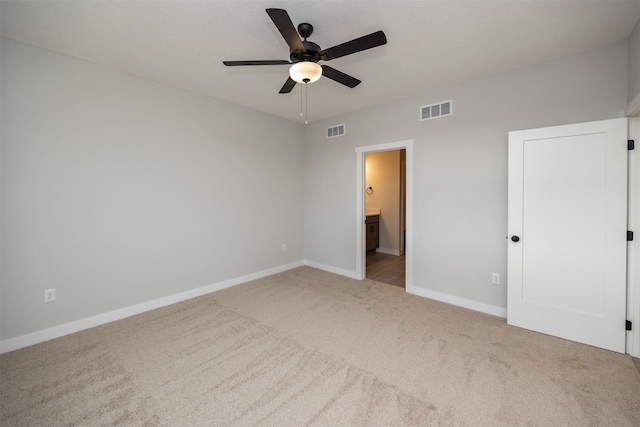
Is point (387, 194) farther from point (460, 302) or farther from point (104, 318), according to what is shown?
point (104, 318)

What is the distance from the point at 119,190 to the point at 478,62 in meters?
4.12

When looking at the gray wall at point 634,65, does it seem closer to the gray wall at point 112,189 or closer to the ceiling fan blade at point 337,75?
the ceiling fan blade at point 337,75

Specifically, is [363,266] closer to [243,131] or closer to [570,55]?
[243,131]

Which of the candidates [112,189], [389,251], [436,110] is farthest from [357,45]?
[389,251]

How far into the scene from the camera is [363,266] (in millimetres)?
4348

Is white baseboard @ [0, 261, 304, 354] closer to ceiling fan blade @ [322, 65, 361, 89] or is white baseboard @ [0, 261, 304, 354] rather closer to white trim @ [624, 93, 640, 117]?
ceiling fan blade @ [322, 65, 361, 89]

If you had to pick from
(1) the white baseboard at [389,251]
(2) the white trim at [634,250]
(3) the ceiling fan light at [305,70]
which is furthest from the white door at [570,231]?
(1) the white baseboard at [389,251]

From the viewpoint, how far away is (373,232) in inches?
252

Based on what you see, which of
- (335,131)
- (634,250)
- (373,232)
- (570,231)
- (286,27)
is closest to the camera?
(286,27)

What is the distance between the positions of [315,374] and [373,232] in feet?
15.2

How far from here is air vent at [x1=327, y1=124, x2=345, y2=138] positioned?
14.7ft

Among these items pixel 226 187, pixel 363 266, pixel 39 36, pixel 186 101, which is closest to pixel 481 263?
pixel 363 266

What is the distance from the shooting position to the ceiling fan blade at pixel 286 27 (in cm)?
156

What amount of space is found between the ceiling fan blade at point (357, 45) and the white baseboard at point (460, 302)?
9.93 feet
